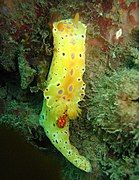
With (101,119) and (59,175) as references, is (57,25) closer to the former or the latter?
(101,119)

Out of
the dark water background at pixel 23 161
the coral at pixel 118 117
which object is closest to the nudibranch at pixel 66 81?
the coral at pixel 118 117

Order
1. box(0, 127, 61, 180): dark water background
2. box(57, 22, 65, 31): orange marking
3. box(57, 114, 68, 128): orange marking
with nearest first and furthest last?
box(57, 22, 65, 31): orange marking < box(57, 114, 68, 128): orange marking < box(0, 127, 61, 180): dark water background

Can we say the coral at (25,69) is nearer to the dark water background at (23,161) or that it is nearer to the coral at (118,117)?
the coral at (118,117)

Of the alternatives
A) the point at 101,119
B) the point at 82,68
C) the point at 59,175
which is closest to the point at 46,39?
the point at 82,68

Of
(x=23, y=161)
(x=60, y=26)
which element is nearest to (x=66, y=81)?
(x=60, y=26)

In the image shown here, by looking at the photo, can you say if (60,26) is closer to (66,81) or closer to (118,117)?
(66,81)

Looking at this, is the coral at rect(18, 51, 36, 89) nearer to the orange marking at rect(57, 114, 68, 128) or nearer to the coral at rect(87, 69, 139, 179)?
the orange marking at rect(57, 114, 68, 128)

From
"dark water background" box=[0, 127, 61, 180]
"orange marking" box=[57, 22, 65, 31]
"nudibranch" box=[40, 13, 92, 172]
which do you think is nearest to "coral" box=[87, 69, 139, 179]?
"nudibranch" box=[40, 13, 92, 172]
